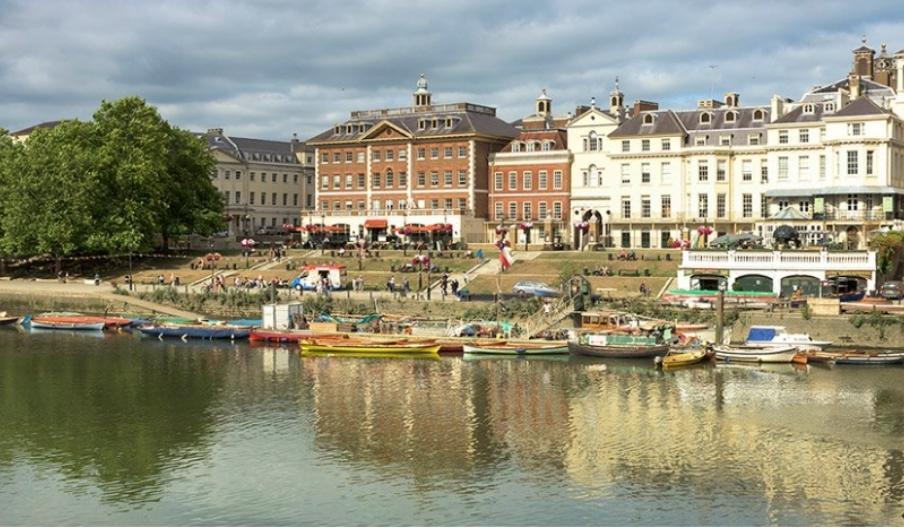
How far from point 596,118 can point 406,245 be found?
20.5 m

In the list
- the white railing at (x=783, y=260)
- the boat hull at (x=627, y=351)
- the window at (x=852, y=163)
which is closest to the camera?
the boat hull at (x=627, y=351)

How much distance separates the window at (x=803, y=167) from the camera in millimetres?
91750

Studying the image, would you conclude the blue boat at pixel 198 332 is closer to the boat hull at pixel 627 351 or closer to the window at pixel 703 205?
the boat hull at pixel 627 351

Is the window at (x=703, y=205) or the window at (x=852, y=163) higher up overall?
the window at (x=852, y=163)

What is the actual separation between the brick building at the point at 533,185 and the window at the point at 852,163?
85.1ft

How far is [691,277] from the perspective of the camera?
77750mm

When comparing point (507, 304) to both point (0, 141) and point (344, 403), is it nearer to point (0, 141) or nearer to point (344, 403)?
point (344, 403)

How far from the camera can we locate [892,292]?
69875mm

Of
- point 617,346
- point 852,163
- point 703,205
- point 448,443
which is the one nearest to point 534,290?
point 617,346

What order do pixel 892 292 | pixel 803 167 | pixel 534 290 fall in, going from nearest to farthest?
pixel 892 292 → pixel 534 290 → pixel 803 167

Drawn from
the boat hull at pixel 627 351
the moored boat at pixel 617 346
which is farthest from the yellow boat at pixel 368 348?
the boat hull at pixel 627 351

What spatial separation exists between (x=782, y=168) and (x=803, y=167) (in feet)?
6.06

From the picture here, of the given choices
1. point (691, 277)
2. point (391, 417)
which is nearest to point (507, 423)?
point (391, 417)

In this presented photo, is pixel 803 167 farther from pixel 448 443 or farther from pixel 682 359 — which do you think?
pixel 448 443
